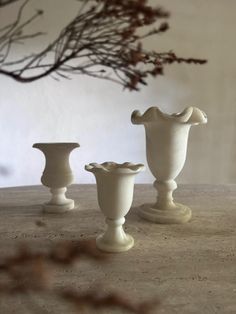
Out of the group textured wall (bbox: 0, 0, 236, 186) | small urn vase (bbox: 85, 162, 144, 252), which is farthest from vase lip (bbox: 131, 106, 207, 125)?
textured wall (bbox: 0, 0, 236, 186)

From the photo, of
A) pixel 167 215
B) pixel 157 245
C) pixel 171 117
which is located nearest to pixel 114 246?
pixel 157 245

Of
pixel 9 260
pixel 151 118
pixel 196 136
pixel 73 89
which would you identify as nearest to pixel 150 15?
pixel 9 260

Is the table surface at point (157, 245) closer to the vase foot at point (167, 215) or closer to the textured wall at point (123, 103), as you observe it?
the vase foot at point (167, 215)

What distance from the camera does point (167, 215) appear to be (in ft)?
3.33

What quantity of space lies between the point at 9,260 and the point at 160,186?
2.55ft

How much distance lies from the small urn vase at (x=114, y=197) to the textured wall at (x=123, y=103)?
1427 millimetres

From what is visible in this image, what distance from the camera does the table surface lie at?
2.17 ft

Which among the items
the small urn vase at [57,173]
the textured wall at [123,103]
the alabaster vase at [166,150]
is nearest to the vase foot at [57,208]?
the small urn vase at [57,173]

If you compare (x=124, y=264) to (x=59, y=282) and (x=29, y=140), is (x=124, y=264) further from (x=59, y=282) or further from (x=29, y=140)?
(x=29, y=140)

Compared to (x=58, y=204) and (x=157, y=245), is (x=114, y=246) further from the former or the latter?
(x=58, y=204)

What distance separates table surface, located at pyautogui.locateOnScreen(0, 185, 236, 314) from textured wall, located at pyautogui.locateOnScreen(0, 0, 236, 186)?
0.98 meters

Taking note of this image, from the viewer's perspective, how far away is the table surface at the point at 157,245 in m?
0.66

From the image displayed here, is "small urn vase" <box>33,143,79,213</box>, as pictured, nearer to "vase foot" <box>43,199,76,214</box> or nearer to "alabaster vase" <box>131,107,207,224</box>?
"vase foot" <box>43,199,76,214</box>

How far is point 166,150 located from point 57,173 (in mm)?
311
